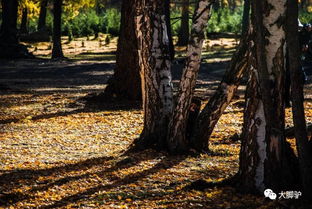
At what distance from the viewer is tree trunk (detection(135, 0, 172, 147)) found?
691 centimetres

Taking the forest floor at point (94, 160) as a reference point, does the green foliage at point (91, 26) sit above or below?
above

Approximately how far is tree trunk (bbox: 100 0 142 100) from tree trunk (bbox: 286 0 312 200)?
693cm

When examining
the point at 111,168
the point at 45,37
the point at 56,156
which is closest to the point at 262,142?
the point at 111,168

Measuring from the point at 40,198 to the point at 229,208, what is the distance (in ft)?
6.84

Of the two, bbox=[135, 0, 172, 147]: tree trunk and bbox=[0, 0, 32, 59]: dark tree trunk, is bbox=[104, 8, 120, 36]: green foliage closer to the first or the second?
bbox=[0, 0, 32, 59]: dark tree trunk

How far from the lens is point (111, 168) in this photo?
21.5 ft

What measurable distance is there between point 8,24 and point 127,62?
1336cm

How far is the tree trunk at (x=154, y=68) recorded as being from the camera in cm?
691

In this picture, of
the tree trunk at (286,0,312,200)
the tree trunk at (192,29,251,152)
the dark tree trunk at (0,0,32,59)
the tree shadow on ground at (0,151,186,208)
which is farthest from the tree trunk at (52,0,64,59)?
the tree trunk at (286,0,312,200)

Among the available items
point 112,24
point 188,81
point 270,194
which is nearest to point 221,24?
point 112,24

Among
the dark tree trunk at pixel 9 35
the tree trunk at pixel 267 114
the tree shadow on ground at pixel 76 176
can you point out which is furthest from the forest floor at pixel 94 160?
the dark tree trunk at pixel 9 35

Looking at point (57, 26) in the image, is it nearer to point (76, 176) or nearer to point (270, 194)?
point (76, 176)

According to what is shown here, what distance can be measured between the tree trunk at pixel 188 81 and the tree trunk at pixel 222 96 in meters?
0.24

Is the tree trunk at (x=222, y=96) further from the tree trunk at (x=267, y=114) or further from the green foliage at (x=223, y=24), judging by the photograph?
the green foliage at (x=223, y=24)
